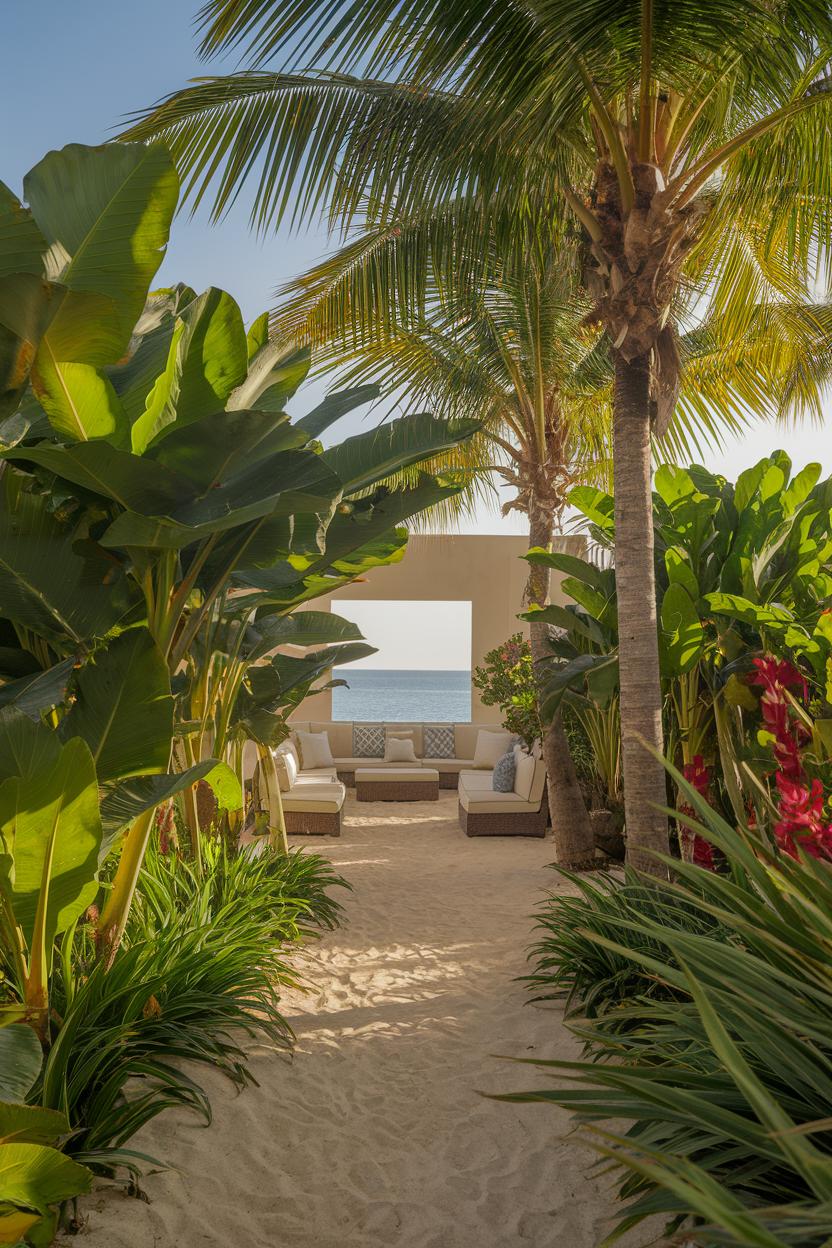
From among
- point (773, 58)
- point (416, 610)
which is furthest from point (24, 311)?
point (416, 610)

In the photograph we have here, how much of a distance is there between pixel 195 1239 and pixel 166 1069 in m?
0.52

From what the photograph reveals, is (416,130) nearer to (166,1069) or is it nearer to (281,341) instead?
(281,341)

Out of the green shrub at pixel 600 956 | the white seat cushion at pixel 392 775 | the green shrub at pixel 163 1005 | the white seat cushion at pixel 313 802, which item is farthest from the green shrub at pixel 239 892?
the white seat cushion at pixel 392 775

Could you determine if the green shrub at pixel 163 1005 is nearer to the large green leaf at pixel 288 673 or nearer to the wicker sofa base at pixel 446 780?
the large green leaf at pixel 288 673

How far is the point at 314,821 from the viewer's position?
24.7 feet

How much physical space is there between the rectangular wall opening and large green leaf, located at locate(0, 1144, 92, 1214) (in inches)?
1427

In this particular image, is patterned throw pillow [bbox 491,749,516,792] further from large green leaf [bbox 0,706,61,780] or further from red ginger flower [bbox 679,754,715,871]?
large green leaf [bbox 0,706,61,780]

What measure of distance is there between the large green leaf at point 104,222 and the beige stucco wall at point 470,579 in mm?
10153

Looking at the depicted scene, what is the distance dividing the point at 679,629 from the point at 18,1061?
3422 millimetres

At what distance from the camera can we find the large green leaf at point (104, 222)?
2012 mm

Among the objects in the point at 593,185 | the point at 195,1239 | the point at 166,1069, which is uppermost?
the point at 593,185

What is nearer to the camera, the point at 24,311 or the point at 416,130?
the point at 24,311

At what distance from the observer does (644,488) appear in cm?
366

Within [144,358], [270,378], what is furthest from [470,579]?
[144,358]
